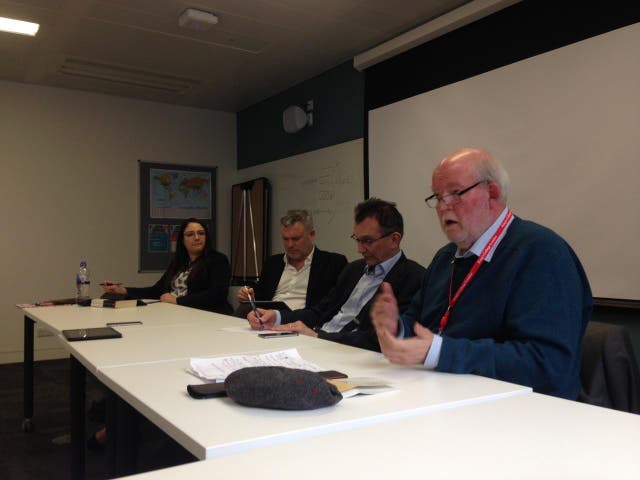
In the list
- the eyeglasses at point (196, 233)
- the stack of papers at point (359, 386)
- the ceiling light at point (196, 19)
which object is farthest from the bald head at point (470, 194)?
the ceiling light at point (196, 19)

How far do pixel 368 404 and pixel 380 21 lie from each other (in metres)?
3.17

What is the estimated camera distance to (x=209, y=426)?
2.89 feet

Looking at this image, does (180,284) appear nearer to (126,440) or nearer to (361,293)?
(361,293)

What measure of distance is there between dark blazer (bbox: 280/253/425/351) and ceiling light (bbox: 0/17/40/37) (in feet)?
9.15

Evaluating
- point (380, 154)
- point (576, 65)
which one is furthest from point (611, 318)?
point (380, 154)

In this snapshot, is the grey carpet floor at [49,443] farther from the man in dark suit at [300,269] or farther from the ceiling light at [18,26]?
the ceiling light at [18,26]

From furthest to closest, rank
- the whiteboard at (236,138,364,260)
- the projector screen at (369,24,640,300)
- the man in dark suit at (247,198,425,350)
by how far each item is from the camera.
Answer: the whiteboard at (236,138,364,260), the projector screen at (369,24,640,300), the man in dark suit at (247,198,425,350)

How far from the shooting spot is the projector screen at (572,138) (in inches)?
102

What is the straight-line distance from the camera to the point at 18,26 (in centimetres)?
373

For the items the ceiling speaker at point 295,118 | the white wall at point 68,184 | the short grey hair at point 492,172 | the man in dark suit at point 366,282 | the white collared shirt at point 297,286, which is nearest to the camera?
the short grey hair at point 492,172

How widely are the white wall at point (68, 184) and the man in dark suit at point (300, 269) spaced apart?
2762mm

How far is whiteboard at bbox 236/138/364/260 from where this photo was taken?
437 centimetres

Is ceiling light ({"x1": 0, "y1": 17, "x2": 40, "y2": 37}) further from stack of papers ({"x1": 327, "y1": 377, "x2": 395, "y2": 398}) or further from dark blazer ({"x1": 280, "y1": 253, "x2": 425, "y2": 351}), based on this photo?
stack of papers ({"x1": 327, "y1": 377, "x2": 395, "y2": 398})

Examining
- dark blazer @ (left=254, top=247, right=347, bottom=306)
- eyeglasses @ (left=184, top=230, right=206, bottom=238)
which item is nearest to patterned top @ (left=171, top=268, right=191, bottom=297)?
eyeglasses @ (left=184, top=230, right=206, bottom=238)
